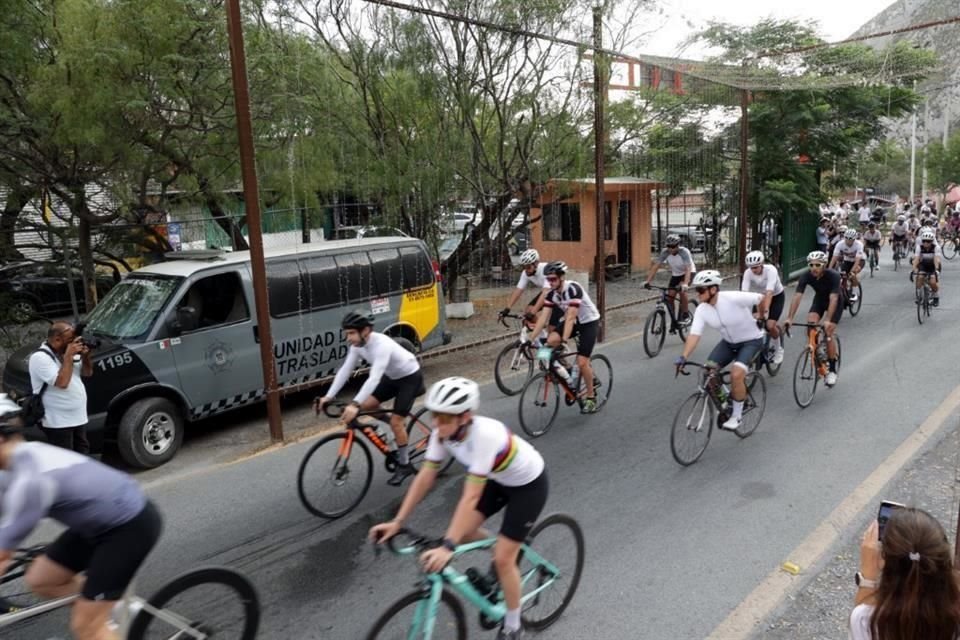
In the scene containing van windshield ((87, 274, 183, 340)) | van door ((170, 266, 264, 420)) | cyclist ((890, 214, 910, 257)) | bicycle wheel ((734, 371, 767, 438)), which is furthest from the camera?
cyclist ((890, 214, 910, 257))

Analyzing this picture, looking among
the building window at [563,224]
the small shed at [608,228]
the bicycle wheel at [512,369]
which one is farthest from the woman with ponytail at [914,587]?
the building window at [563,224]

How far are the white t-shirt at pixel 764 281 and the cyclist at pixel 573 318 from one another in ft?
8.23

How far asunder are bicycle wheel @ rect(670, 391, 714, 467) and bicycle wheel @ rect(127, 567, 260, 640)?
436 cm

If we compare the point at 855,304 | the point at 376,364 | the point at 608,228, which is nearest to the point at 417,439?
the point at 376,364

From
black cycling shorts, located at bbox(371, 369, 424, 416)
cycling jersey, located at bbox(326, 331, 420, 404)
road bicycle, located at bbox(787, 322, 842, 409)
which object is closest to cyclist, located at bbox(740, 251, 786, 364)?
road bicycle, located at bbox(787, 322, 842, 409)

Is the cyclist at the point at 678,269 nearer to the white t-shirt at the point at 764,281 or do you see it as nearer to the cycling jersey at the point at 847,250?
the white t-shirt at the point at 764,281

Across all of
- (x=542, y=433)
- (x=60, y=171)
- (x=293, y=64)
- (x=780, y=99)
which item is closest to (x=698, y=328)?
(x=542, y=433)

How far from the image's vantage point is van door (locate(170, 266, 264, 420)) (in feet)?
26.7

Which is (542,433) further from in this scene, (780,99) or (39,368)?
(780,99)

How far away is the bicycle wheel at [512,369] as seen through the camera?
9.77m

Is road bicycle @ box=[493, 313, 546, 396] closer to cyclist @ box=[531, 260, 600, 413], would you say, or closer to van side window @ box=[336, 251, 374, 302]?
cyclist @ box=[531, 260, 600, 413]

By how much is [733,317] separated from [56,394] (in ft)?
21.5

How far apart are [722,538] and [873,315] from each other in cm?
1127

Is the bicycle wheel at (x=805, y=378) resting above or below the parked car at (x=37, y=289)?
below
